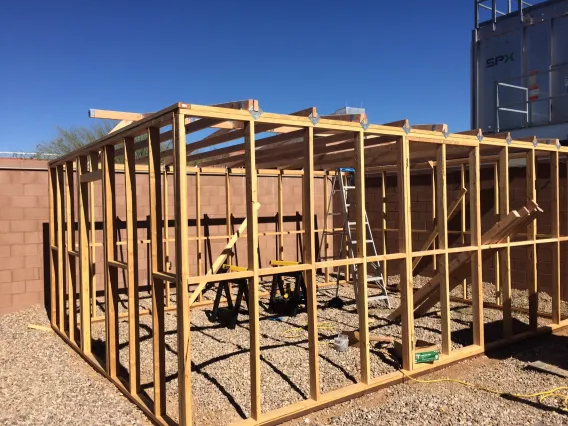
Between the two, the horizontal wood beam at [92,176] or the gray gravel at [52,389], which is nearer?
the gray gravel at [52,389]

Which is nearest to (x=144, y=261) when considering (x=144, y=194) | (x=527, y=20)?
(x=144, y=194)

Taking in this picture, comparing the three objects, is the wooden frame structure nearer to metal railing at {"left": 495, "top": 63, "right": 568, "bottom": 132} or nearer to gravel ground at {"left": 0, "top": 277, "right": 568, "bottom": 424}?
gravel ground at {"left": 0, "top": 277, "right": 568, "bottom": 424}

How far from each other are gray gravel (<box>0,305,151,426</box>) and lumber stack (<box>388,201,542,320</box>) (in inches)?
133

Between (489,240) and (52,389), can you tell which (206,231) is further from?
(489,240)

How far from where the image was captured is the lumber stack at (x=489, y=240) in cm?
509

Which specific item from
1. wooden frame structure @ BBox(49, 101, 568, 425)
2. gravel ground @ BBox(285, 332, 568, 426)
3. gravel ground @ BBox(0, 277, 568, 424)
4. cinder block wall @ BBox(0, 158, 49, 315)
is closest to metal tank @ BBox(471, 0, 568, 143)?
wooden frame structure @ BBox(49, 101, 568, 425)

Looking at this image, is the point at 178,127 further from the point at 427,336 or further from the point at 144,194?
the point at 144,194

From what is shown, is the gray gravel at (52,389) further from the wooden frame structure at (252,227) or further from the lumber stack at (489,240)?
the lumber stack at (489,240)

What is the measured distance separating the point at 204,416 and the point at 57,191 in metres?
3.80

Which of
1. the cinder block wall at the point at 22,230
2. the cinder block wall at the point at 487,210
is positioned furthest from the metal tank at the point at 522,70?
the cinder block wall at the point at 22,230

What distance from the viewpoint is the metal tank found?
371 inches

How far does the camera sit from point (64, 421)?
150 inches

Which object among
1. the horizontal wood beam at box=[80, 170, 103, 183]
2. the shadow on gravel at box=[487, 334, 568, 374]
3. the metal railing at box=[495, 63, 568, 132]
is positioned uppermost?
the metal railing at box=[495, 63, 568, 132]

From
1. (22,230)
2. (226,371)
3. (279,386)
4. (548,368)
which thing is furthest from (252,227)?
(22,230)
